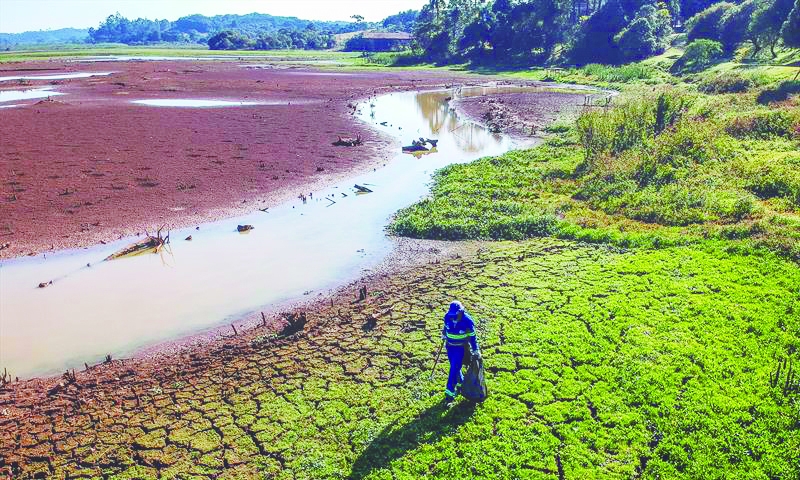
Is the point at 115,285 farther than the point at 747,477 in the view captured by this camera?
Yes

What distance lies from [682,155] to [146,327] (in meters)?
24.2

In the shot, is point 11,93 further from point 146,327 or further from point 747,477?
point 747,477

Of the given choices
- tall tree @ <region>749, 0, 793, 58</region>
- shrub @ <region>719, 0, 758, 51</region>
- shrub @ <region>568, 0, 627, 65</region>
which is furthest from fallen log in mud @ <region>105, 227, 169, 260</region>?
shrub @ <region>568, 0, 627, 65</region>

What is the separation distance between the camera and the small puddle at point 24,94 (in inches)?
2344

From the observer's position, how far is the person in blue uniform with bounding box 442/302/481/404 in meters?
10.2

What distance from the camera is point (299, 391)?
11.6 metres

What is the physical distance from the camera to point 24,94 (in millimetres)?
63469

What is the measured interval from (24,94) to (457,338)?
74.2 metres

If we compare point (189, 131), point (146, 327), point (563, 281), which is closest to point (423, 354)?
point (563, 281)

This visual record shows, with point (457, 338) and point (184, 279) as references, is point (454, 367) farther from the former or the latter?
point (184, 279)

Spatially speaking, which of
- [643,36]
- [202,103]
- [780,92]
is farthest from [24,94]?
[643,36]

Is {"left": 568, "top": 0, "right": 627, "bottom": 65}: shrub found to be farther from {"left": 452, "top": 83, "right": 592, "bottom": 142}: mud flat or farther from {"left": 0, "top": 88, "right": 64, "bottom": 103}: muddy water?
{"left": 0, "top": 88, "right": 64, "bottom": 103}: muddy water

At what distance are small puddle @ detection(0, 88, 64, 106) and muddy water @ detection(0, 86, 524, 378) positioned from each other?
52272mm

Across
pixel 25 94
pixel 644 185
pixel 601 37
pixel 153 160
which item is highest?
pixel 601 37
